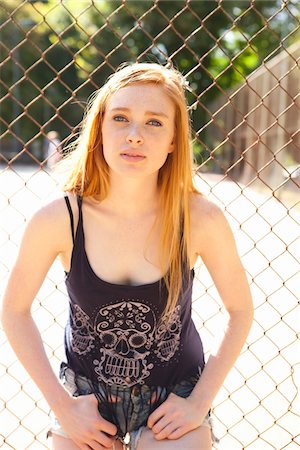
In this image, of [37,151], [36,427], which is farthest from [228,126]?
[36,427]

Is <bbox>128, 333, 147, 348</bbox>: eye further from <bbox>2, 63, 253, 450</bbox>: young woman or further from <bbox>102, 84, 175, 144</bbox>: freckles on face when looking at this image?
<bbox>102, 84, 175, 144</bbox>: freckles on face

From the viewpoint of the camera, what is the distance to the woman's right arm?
1881 mm

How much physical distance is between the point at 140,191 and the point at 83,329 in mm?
451

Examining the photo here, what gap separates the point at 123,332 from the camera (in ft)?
6.40

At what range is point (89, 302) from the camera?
1.93 m

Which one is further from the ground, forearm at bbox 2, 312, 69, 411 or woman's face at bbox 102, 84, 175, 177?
woman's face at bbox 102, 84, 175, 177

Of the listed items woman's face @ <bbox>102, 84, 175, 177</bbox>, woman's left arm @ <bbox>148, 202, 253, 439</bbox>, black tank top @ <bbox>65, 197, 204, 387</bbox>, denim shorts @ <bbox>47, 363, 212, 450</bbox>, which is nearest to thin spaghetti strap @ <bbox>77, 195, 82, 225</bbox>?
black tank top @ <bbox>65, 197, 204, 387</bbox>

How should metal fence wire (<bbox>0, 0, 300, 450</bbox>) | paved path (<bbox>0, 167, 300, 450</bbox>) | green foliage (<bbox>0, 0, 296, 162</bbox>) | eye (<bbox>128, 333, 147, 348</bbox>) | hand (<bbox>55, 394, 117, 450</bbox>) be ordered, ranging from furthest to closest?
1. green foliage (<bbox>0, 0, 296, 162</bbox>)
2. paved path (<bbox>0, 167, 300, 450</bbox>)
3. metal fence wire (<bbox>0, 0, 300, 450</bbox>)
4. eye (<bbox>128, 333, 147, 348</bbox>)
5. hand (<bbox>55, 394, 117, 450</bbox>)

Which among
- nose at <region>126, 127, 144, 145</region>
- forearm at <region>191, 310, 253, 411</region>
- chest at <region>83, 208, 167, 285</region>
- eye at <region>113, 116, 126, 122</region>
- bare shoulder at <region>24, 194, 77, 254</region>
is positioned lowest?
forearm at <region>191, 310, 253, 411</region>

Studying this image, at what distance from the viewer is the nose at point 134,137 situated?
1.88 metres

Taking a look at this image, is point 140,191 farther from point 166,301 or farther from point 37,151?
point 37,151

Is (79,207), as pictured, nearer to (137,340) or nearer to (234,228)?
(137,340)

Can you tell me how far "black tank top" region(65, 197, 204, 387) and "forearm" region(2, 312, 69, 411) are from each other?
126 millimetres

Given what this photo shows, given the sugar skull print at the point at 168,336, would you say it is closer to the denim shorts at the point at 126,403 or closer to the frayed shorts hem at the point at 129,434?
the denim shorts at the point at 126,403
